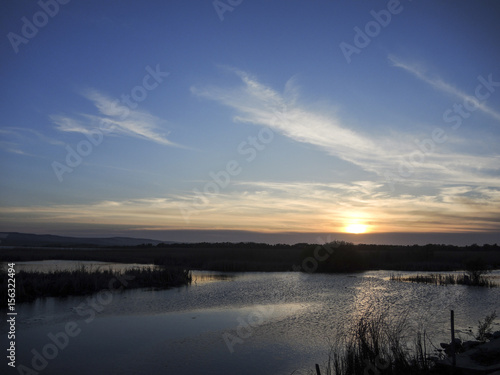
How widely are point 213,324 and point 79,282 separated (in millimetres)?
11252

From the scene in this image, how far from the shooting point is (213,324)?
51.1ft

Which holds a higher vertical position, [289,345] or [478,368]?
Answer: [478,368]

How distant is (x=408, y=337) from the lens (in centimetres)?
1291

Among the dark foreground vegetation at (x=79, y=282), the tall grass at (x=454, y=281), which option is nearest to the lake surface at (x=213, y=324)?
the dark foreground vegetation at (x=79, y=282)

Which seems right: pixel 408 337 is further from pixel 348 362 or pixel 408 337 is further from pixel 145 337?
pixel 145 337

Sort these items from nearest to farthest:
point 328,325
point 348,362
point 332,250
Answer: point 348,362
point 328,325
point 332,250

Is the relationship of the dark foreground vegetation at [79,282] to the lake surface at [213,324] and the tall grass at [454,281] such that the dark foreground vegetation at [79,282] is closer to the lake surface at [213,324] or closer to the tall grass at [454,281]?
the lake surface at [213,324]

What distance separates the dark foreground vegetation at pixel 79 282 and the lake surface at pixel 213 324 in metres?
1.05

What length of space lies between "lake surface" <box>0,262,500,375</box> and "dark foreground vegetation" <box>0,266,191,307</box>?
1.05 meters

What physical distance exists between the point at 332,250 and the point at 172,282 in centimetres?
2286

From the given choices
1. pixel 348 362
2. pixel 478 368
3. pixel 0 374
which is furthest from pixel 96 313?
pixel 478 368

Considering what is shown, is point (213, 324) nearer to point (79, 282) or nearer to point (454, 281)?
point (79, 282)

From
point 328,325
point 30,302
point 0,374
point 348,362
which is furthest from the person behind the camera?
point 30,302

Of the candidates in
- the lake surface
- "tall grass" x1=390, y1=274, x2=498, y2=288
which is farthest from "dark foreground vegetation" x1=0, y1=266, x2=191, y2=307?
"tall grass" x1=390, y1=274, x2=498, y2=288
